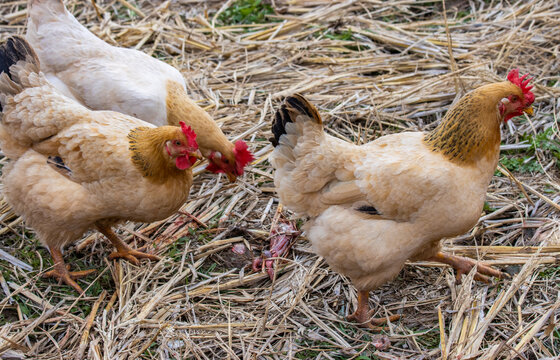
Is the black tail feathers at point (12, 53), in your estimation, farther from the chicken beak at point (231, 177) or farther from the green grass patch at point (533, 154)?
the green grass patch at point (533, 154)

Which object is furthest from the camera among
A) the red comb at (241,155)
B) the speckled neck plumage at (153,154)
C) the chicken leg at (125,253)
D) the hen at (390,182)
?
the red comb at (241,155)

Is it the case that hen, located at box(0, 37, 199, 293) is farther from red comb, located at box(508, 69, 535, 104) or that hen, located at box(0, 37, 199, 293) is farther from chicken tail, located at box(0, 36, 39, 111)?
red comb, located at box(508, 69, 535, 104)

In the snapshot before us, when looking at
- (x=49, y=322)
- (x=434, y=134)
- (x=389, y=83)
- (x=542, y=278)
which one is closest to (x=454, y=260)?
(x=542, y=278)

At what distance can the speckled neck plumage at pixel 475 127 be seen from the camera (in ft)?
11.0

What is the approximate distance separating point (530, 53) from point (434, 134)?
3.00 m

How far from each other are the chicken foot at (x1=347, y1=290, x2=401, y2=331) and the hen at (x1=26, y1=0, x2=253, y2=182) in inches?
59.8

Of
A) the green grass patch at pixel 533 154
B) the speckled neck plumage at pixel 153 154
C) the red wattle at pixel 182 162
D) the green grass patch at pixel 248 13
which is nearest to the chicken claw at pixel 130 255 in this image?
the speckled neck plumage at pixel 153 154

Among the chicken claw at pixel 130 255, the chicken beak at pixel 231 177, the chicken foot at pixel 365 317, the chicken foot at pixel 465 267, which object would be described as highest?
the chicken beak at pixel 231 177

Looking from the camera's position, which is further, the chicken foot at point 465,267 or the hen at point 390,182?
the chicken foot at point 465,267

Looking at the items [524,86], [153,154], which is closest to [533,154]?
[524,86]

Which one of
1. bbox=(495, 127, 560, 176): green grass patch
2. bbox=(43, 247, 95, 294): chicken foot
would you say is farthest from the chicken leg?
bbox=(495, 127, 560, 176): green grass patch

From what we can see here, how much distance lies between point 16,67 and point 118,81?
30.5 inches

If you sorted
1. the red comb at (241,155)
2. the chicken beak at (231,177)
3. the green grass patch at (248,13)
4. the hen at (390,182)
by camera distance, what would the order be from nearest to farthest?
the hen at (390,182)
the red comb at (241,155)
the chicken beak at (231,177)
the green grass patch at (248,13)

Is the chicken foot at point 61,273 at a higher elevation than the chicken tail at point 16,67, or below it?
below
